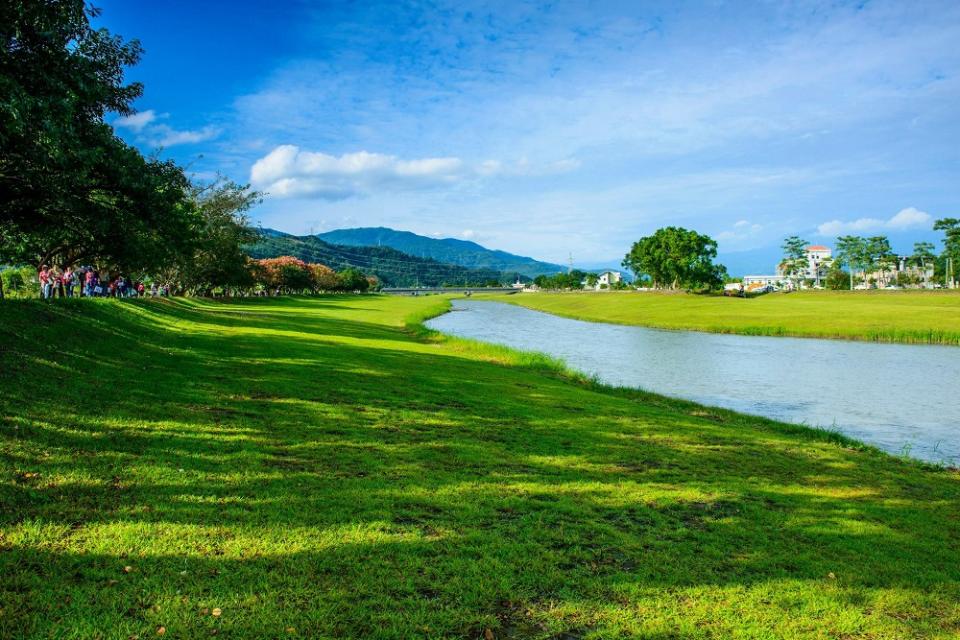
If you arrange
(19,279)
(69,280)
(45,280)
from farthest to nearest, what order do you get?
(19,279), (69,280), (45,280)

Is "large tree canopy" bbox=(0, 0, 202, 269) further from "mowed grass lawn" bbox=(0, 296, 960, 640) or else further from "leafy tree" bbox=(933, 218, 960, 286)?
"leafy tree" bbox=(933, 218, 960, 286)

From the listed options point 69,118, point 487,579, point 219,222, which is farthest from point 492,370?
point 219,222

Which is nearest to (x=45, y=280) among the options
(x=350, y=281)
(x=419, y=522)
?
(x=419, y=522)

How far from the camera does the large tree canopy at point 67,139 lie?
11.8m

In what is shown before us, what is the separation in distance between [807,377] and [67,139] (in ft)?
100

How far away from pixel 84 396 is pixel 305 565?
725cm

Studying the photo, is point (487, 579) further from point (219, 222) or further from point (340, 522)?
point (219, 222)

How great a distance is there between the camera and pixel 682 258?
397ft

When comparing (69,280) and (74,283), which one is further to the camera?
(74,283)

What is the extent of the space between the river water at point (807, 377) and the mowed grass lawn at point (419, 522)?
627 cm

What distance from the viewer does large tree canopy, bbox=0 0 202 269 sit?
1175cm

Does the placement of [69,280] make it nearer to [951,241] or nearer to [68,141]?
[68,141]

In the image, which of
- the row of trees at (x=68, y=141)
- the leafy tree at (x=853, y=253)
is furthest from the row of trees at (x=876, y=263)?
the row of trees at (x=68, y=141)

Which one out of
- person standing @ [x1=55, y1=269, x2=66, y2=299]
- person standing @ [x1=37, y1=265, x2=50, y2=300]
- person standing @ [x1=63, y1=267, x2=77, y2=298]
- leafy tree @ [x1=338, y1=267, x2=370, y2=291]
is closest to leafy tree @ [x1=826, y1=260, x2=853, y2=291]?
leafy tree @ [x1=338, y1=267, x2=370, y2=291]
